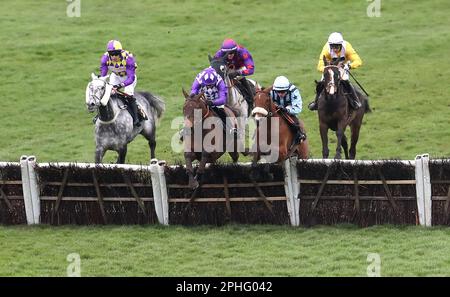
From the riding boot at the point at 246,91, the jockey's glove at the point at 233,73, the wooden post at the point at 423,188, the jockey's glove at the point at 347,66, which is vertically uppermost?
the jockey's glove at the point at 347,66

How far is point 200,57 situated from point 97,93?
41.8 feet

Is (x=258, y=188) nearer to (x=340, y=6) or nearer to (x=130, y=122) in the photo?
(x=130, y=122)

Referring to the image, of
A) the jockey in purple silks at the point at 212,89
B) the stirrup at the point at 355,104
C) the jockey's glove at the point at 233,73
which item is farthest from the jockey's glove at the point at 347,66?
the jockey in purple silks at the point at 212,89

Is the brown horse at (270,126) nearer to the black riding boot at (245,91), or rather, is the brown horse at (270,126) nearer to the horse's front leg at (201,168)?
the horse's front leg at (201,168)

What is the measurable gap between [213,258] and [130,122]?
4209 mm

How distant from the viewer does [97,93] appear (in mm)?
16625

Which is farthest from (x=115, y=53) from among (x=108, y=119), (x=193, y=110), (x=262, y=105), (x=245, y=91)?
(x=262, y=105)

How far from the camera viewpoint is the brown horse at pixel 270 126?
15.2m

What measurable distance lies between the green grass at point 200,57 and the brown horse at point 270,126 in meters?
5.76

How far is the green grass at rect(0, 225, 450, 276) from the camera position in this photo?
13.5 meters

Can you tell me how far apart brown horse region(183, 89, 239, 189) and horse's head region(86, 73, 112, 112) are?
6.32 ft

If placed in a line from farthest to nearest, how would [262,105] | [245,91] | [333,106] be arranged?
[245,91] < [333,106] < [262,105]

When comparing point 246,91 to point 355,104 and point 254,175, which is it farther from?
point 254,175
